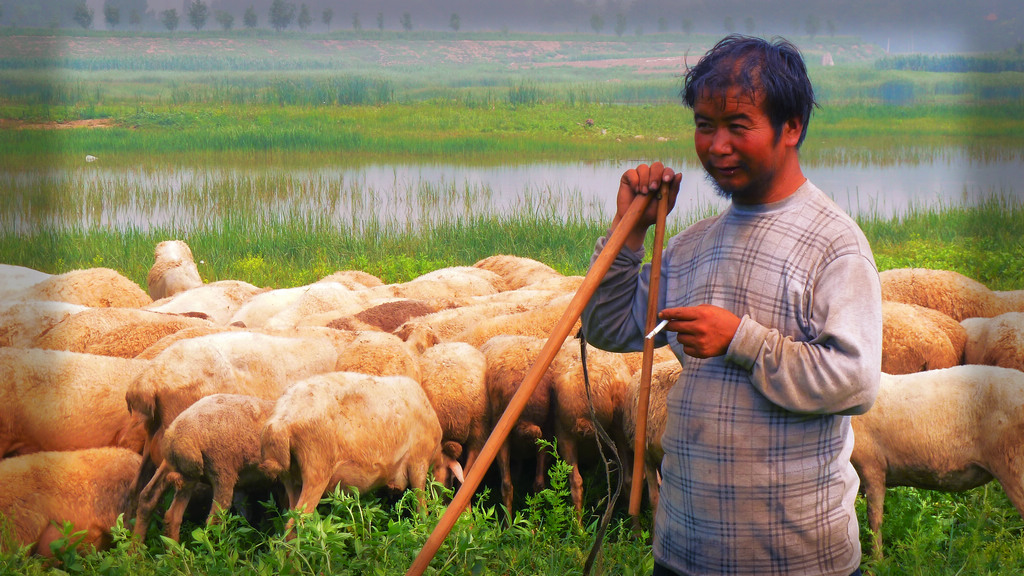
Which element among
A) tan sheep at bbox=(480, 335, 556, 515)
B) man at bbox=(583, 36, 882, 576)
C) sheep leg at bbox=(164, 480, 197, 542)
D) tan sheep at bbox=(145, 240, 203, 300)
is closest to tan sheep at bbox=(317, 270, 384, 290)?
tan sheep at bbox=(145, 240, 203, 300)

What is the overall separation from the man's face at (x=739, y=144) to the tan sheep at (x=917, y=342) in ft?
11.5

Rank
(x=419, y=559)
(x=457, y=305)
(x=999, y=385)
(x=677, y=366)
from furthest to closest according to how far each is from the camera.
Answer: (x=457, y=305) < (x=677, y=366) < (x=999, y=385) < (x=419, y=559)

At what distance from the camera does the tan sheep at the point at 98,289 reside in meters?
7.55

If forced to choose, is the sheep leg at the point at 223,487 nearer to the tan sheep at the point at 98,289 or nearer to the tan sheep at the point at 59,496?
the tan sheep at the point at 59,496

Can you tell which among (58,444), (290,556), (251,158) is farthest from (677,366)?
(251,158)

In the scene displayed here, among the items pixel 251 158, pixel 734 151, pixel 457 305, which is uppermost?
pixel 734 151

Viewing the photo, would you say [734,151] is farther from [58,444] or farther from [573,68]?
[573,68]

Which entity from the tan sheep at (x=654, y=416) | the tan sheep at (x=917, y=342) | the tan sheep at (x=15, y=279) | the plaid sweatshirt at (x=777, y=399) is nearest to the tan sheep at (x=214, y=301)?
the tan sheep at (x=15, y=279)

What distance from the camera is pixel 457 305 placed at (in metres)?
7.30

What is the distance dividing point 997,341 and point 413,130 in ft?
25.6

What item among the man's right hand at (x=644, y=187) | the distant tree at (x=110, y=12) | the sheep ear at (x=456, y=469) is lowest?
the sheep ear at (x=456, y=469)

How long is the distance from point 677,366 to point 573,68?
886cm

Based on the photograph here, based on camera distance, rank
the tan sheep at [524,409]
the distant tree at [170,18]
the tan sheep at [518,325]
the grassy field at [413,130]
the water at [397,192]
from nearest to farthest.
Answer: the tan sheep at [524,409] < the tan sheep at [518,325] < the grassy field at [413,130] < the water at [397,192] < the distant tree at [170,18]

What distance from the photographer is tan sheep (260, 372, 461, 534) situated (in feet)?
14.0
